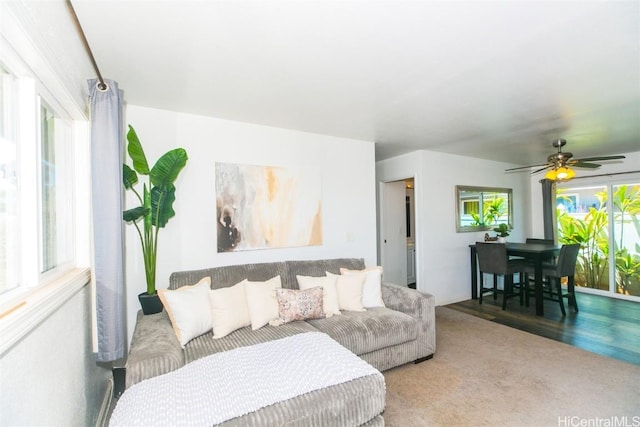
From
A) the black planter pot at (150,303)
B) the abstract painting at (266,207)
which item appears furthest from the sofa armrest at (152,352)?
the abstract painting at (266,207)

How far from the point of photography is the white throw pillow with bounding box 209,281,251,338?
7.26 feet

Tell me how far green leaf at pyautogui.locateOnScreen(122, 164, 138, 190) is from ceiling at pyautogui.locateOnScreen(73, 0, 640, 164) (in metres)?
0.61

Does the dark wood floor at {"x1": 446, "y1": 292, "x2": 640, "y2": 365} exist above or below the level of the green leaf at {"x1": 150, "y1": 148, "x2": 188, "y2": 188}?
→ below

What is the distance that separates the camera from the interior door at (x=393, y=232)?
502 centimetres

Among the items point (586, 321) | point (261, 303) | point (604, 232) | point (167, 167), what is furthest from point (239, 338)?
point (604, 232)

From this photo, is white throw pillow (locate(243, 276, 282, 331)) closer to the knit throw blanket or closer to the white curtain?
the knit throw blanket

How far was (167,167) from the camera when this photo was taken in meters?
2.37

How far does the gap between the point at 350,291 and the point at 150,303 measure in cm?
173

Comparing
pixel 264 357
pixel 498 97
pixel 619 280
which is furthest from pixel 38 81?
pixel 619 280

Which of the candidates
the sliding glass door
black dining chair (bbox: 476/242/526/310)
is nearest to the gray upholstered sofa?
black dining chair (bbox: 476/242/526/310)

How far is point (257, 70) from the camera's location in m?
1.99

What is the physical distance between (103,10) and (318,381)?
7.02 feet

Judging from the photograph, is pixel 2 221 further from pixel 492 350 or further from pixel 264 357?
pixel 492 350

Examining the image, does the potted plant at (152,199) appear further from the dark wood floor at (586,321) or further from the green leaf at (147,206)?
the dark wood floor at (586,321)
